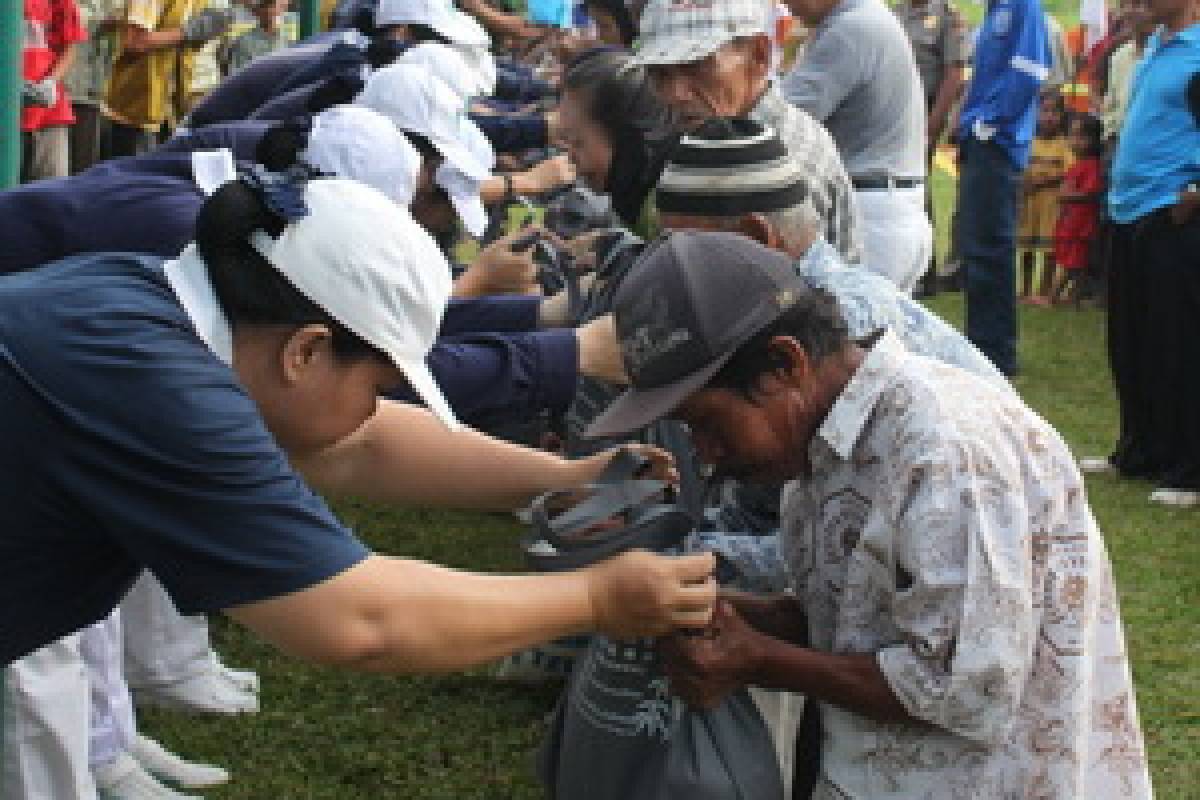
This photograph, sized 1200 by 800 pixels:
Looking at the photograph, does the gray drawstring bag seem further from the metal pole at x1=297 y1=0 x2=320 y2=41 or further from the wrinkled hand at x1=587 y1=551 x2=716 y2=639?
the metal pole at x1=297 y1=0 x2=320 y2=41

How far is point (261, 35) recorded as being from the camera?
12398 mm

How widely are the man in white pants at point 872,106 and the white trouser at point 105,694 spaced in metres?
2.64

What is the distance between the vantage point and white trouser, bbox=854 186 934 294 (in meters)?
5.77

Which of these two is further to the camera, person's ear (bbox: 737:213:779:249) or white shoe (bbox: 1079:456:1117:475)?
white shoe (bbox: 1079:456:1117:475)

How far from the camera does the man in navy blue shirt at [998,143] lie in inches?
397

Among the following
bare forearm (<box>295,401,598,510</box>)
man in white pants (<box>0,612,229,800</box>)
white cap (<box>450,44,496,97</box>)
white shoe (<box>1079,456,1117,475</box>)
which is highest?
white cap (<box>450,44,496,97</box>)

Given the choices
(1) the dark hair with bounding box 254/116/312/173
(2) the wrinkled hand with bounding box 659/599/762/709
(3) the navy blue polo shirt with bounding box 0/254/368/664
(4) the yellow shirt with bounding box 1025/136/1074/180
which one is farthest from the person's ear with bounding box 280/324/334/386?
(4) the yellow shirt with bounding box 1025/136/1074/180

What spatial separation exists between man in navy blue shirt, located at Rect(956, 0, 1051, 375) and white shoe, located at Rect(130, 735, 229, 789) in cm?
638

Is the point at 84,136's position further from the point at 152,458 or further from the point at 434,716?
the point at 152,458

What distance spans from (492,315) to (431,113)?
24.5 inches

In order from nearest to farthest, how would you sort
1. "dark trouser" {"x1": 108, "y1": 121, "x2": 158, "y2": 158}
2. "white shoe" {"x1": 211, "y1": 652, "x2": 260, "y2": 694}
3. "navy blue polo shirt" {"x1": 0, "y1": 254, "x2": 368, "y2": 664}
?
"navy blue polo shirt" {"x1": 0, "y1": 254, "x2": 368, "y2": 664} → "white shoe" {"x1": 211, "y1": 652, "x2": 260, "y2": 694} → "dark trouser" {"x1": 108, "y1": 121, "x2": 158, "y2": 158}

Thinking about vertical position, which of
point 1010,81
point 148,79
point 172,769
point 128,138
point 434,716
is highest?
point 1010,81

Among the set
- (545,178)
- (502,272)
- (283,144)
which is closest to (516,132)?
(545,178)

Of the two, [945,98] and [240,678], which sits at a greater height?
[945,98]
